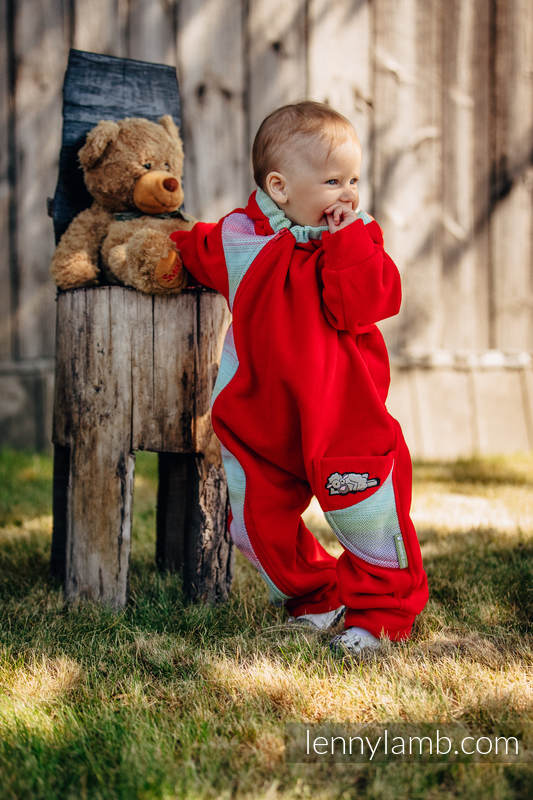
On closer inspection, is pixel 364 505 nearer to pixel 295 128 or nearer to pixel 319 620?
pixel 319 620

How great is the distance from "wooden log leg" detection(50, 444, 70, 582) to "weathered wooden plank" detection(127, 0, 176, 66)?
2537mm

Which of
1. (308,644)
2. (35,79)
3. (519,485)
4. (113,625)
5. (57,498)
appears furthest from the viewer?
(35,79)

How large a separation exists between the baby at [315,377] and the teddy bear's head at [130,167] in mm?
308

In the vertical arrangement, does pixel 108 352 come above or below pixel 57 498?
above

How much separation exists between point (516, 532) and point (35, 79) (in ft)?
11.0

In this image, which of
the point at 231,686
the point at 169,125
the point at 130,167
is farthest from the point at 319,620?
the point at 169,125

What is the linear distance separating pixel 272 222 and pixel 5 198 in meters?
2.74

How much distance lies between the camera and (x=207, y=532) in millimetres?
2098

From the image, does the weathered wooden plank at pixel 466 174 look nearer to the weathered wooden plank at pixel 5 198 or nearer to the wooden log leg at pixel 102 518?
the weathered wooden plank at pixel 5 198

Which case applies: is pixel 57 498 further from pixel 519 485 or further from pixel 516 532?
pixel 519 485

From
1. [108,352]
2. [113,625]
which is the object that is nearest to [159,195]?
[108,352]

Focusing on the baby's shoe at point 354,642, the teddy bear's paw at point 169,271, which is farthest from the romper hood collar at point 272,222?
the baby's shoe at point 354,642

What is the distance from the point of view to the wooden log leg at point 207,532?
2086 mm

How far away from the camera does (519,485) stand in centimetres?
351
